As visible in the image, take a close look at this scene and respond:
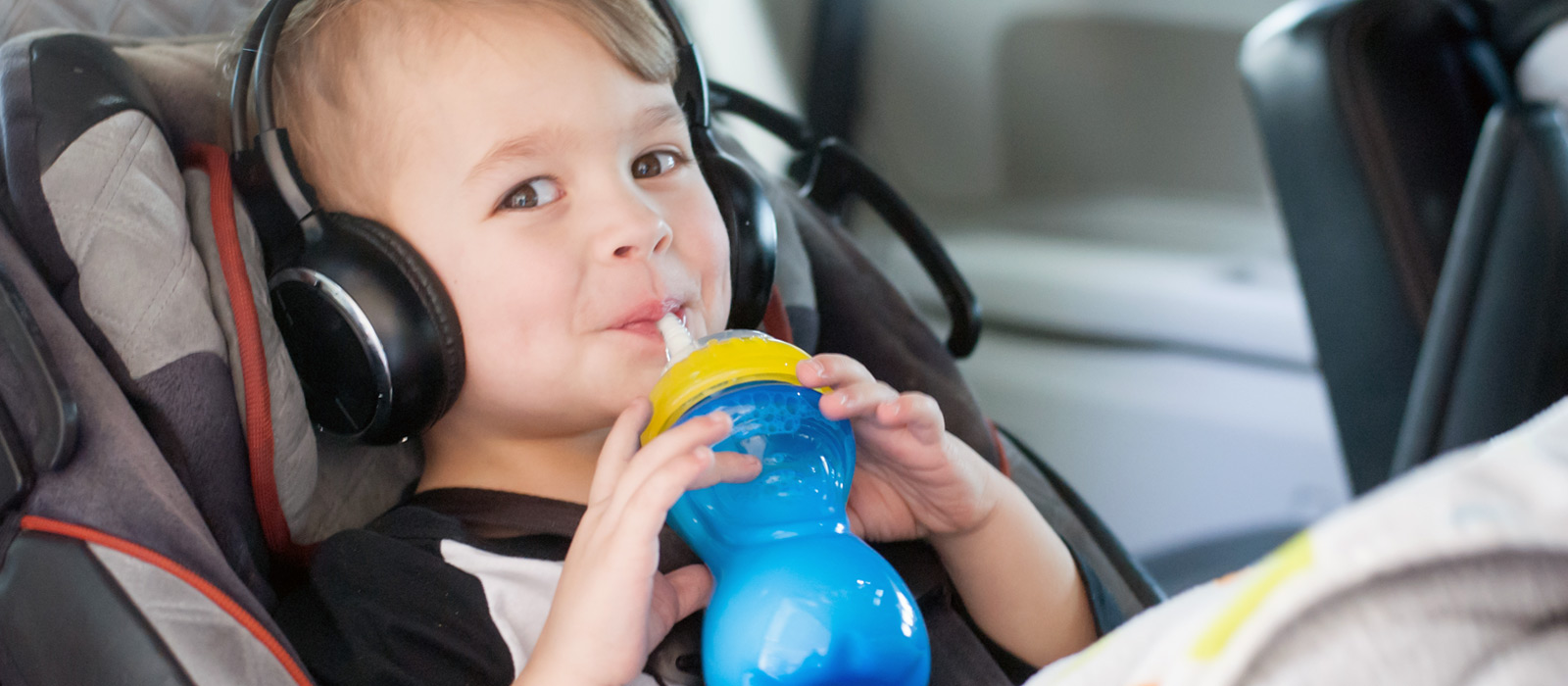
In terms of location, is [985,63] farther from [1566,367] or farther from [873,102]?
[1566,367]

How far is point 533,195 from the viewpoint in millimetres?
783

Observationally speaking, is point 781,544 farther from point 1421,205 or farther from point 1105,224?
point 1105,224

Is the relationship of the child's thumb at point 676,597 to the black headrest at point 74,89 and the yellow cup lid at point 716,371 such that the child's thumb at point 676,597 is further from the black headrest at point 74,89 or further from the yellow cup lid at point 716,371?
the black headrest at point 74,89

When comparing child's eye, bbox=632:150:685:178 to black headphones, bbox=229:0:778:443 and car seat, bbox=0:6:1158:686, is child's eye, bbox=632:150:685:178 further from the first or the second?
car seat, bbox=0:6:1158:686

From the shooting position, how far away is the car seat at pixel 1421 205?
994mm

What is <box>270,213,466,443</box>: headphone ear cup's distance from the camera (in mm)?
731

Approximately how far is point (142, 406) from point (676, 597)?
366 millimetres

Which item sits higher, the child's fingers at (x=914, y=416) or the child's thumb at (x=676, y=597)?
the child's fingers at (x=914, y=416)

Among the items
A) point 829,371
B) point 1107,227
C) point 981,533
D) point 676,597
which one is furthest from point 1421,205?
point 1107,227

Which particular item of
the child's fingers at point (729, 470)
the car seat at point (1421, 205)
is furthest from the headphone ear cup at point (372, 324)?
the car seat at point (1421, 205)

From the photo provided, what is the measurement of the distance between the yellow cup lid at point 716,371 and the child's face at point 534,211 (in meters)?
0.08

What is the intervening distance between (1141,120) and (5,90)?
6.01ft

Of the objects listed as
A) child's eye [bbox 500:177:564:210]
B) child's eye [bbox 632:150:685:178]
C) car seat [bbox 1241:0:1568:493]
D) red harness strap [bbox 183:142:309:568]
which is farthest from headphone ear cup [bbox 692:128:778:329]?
car seat [bbox 1241:0:1568:493]

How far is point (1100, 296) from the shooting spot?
2039 mm
